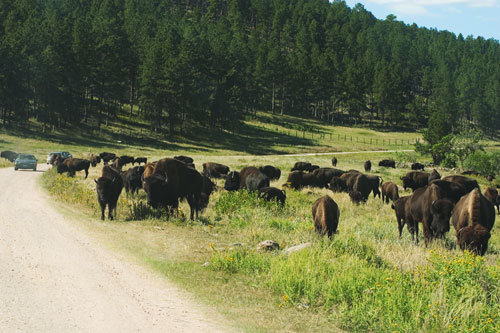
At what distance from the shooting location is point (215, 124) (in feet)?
298

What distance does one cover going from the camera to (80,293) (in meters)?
8.48

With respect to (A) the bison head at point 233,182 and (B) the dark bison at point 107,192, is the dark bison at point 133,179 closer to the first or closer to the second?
(A) the bison head at point 233,182

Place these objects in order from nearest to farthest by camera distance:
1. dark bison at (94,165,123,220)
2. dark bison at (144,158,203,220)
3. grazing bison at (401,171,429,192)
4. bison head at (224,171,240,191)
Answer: dark bison at (144,158,203,220)
dark bison at (94,165,123,220)
bison head at (224,171,240,191)
grazing bison at (401,171,429,192)

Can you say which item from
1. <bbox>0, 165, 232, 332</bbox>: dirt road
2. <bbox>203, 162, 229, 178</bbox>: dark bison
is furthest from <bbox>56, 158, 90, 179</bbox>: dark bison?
<bbox>0, 165, 232, 332</bbox>: dirt road

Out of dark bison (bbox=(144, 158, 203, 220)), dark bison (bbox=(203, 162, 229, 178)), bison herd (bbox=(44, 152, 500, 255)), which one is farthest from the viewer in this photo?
dark bison (bbox=(203, 162, 229, 178))

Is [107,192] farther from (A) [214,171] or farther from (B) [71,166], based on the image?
(A) [214,171]

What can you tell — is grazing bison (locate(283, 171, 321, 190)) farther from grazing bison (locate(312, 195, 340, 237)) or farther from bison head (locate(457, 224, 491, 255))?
bison head (locate(457, 224, 491, 255))

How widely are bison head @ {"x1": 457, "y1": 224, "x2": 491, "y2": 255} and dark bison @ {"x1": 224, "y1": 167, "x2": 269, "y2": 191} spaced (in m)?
14.0

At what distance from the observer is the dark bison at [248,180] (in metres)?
25.0

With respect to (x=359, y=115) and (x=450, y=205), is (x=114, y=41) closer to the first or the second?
(x=359, y=115)

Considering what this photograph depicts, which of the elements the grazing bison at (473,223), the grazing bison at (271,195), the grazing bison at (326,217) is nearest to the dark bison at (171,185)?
the grazing bison at (271,195)

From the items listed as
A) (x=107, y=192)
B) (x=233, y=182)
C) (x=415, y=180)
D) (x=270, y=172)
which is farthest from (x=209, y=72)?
(x=107, y=192)

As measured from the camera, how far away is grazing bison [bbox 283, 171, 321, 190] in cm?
3199

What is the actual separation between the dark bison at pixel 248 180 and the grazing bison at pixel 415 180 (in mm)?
12913
